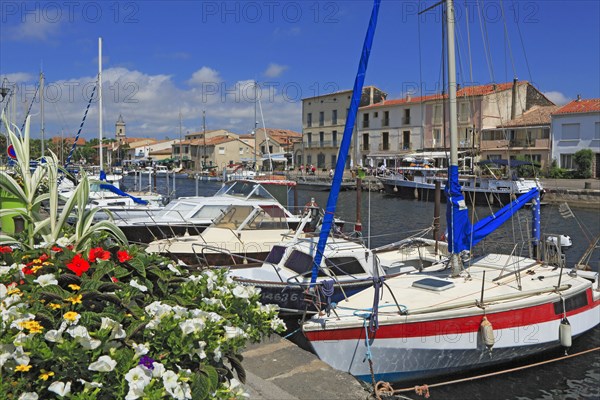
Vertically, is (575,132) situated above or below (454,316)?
above

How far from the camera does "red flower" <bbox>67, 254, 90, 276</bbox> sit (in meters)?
3.27

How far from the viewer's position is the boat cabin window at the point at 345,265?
9.96 metres

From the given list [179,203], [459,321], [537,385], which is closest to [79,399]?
[459,321]

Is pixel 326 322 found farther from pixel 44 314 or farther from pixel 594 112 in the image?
pixel 594 112

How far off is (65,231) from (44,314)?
2.51m

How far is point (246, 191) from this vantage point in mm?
17422

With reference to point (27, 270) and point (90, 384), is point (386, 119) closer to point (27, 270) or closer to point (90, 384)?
point (27, 270)

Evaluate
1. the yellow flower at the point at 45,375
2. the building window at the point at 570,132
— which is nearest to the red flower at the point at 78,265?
the yellow flower at the point at 45,375

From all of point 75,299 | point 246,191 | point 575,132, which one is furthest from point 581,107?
point 75,299

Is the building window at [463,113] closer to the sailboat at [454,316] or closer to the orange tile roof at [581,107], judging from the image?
the orange tile roof at [581,107]

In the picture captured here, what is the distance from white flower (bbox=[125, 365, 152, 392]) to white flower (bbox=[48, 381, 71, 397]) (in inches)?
11.1

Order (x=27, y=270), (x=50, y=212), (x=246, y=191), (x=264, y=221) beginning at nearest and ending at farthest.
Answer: (x=27, y=270), (x=50, y=212), (x=264, y=221), (x=246, y=191)

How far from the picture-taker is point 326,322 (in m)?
8.44

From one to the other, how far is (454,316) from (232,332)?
6.34 meters
